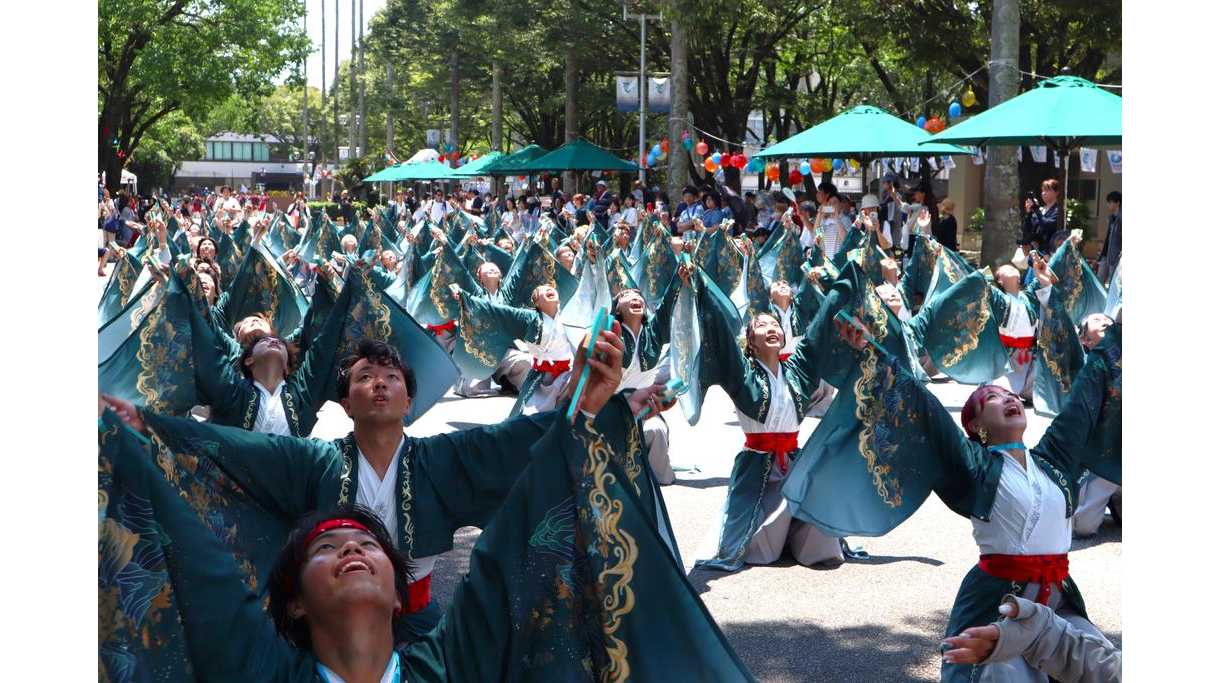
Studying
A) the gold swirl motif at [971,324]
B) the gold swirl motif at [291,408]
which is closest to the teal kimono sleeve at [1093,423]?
the gold swirl motif at [291,408]

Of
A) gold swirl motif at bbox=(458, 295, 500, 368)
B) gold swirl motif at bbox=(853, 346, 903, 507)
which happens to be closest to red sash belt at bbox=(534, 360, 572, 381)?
gold swirl motif at bbox=(458, 295, 500, 368)

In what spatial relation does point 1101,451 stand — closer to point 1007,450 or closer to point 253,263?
point 1007,450

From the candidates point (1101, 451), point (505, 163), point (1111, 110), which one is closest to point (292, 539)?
point (1101, 451)

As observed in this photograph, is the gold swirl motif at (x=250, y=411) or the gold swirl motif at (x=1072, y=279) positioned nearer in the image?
the gold swirl motif at (x=250, y=411)

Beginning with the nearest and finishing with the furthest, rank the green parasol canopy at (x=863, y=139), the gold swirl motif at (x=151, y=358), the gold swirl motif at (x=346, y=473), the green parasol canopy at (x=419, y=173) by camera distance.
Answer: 1. the gold swirl motif at (x=346, y=473)
2. the gold swirl motif at (x=151, y=358)
3. the green parasol canopy at (x=863, y=139)
4. the green parasol canopy at (x=419, y=173)

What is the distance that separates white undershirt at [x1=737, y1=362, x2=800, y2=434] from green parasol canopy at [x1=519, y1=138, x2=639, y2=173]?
17.0m

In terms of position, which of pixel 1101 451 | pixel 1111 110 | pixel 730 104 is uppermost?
pixel 730 104

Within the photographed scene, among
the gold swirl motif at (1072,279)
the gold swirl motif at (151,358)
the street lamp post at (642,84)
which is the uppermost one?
the street lamp post at (642,84)

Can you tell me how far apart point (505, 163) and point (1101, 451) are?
918 inches

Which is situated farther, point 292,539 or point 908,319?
point 908,319

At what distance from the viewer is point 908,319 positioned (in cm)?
991

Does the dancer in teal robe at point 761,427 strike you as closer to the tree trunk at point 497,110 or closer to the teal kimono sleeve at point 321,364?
the teal kimono sleeve at point 321,364

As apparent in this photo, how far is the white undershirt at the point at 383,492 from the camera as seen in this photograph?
3785 mm

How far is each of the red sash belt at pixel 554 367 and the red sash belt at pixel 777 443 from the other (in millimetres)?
2260
